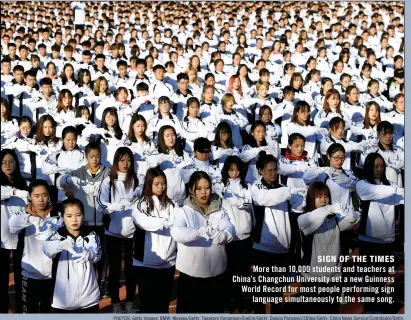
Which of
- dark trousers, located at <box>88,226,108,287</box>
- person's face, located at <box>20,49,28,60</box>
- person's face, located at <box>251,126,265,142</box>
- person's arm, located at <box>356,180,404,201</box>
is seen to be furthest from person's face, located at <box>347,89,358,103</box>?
person's face, located at <box>20,49,28,60</box>

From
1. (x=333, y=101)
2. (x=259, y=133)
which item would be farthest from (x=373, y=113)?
(x=259, y=133)

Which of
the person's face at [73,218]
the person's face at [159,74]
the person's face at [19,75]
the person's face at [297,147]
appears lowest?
the person's face at [73,218]

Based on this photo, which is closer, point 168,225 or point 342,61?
point 168,225

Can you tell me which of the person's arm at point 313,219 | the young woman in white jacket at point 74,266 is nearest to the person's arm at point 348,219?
the person's arm at point 313,219

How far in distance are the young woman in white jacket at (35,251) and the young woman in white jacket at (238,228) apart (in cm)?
164

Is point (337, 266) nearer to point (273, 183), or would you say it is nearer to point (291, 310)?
point (291, 310)

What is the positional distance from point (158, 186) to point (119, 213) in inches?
30.8

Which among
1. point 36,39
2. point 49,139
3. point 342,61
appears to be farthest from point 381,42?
point 49,139

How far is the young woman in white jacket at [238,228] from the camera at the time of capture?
5.95 m

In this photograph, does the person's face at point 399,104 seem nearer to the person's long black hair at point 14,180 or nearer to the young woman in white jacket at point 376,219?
the young woman in white jacket at point 376,219

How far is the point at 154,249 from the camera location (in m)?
5.38

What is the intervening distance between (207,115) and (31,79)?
331 cm

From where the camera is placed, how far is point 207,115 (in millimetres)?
9016

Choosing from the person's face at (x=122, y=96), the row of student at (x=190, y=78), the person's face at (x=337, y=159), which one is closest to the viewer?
the person's face at (x=337, y=159)
